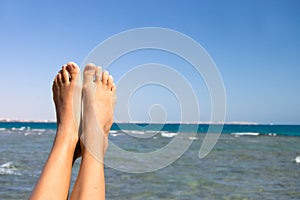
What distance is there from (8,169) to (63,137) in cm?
373

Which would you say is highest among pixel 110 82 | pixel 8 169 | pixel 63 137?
pixel 110 82

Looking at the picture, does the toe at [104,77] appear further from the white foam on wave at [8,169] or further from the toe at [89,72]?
the white foam on wave at [8,169]

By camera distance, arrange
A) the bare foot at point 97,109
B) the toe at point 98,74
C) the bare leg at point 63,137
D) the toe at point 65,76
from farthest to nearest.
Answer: the toe at point 98,74
the toe at point 65,76
the bare foot at point 97,109
the bare leg at point 63,137

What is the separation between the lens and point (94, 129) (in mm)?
2363

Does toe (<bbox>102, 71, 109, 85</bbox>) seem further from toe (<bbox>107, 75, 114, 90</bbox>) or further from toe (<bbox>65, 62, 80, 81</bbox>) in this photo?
toe (<bbox>65, 62, 80, 81</bbox>)

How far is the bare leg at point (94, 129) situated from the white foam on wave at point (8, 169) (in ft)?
9.66

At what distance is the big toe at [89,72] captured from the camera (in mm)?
2828

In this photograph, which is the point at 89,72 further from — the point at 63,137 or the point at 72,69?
the point at 63,137

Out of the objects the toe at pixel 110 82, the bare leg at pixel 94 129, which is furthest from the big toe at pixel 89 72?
the toe at pixel 110 82

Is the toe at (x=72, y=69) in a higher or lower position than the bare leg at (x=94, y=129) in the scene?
higher

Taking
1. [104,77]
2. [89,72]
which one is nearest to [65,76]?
[89,72]

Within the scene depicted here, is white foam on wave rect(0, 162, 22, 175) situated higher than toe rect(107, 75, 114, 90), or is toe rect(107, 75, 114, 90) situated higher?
toe rect(107, 75, 114, 90)

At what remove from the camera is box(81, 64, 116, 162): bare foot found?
2234 mm

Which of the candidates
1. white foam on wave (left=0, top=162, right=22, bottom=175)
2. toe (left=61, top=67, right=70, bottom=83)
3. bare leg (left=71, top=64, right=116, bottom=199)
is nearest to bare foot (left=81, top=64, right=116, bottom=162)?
bare leg (left=71, top=64, right=116, bottom=199)
